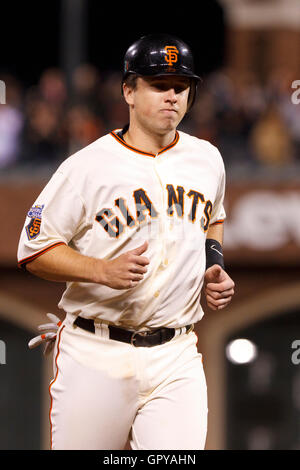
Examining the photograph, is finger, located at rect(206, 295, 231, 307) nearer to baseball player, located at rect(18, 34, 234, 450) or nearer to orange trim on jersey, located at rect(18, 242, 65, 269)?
baseball player, located at rect(18, 34, 234, 450)

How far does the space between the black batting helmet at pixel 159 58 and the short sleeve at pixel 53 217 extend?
46 cm

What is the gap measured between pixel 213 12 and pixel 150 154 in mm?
15245

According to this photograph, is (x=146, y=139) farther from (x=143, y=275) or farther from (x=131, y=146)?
(x=143, y=275)

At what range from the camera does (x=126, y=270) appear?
298cm

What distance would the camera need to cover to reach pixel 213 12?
18.0 m

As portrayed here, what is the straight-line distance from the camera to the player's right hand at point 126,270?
298 centimetres

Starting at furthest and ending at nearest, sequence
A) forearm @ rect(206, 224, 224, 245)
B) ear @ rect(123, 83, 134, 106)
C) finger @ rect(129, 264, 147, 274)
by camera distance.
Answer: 1. forearm @ rect(206, 224, 224, 245)
2. ear @ rect(123, 83, 134, 106)
3. finger @ rect(129, 264, 147, 274)

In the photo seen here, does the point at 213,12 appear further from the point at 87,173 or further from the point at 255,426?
the point at 87,173

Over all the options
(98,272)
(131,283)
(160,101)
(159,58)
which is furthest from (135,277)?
(159,58)

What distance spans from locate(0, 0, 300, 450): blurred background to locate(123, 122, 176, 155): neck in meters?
4.48

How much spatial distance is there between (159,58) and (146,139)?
0.31 meters

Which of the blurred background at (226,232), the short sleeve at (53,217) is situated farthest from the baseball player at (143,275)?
the blurred background at (226,232)

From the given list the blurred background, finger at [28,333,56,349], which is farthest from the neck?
the blurred background

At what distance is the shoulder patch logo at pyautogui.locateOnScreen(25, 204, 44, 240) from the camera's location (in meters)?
3.21
